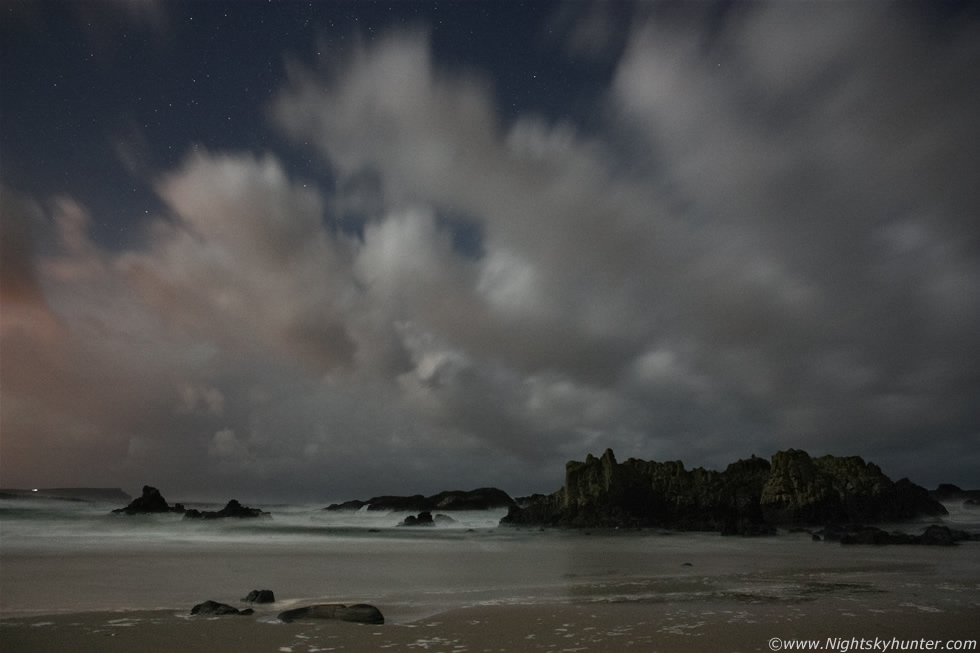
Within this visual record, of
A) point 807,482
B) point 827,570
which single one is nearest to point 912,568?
point 827,570

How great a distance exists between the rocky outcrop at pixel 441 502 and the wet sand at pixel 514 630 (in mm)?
78670

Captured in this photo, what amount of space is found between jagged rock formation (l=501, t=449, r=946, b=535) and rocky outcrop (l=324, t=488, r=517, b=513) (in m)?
39.7

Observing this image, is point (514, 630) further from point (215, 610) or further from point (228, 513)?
point (228, 513)

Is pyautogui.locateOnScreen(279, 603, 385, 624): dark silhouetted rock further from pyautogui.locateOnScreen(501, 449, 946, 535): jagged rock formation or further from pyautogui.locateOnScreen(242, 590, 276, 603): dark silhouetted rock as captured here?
pyautogui.locateOnScreen(501, 449, 946, 535): jagged rock formation

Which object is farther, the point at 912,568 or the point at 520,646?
the point at 912,568

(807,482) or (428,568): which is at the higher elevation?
(807,482)

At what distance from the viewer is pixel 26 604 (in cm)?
1059

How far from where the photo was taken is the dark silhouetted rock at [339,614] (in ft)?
28.7

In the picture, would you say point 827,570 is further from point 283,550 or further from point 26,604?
point 283,550

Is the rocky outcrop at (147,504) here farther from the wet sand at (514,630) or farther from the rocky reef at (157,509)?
the wet sand at (514,630)

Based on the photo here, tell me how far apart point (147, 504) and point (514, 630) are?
52375 mm

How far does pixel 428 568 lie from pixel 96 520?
36869 millimetres

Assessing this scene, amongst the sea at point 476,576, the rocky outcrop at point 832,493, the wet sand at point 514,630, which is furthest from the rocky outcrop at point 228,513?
the wet sand at point 514,630

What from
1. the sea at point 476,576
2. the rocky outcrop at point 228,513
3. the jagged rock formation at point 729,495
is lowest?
the sea at point 476,576
